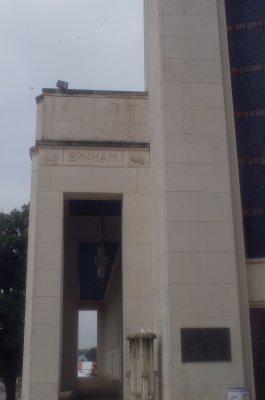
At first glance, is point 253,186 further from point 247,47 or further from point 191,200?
point 247,47

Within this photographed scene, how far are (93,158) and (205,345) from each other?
624 cm

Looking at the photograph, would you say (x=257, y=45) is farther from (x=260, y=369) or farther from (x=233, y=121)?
(x=260, y=369)

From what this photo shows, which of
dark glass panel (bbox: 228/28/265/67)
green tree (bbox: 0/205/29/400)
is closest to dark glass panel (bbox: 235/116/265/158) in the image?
dark glass panel (bbox: 228/28/265/67)

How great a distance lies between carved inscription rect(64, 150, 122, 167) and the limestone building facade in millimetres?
30

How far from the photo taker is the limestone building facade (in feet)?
40.8

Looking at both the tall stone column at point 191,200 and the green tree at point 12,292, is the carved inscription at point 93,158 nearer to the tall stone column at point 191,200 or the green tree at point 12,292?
the tall stone column at point 191,200

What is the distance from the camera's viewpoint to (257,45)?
1555 cm

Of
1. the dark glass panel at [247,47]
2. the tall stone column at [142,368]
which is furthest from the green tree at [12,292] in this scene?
the dark glass panel at [247,47]

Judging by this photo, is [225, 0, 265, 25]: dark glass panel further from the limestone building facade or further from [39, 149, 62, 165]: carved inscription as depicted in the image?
[39, 149, 62, 165]: carved inscription

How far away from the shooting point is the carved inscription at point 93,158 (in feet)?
50.2

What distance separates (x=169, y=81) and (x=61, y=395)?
8.77m

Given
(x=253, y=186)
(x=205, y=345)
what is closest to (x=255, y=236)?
(x=253, y=186)

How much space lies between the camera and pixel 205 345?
40.4ft

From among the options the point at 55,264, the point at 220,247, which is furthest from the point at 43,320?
the point at 220,247
